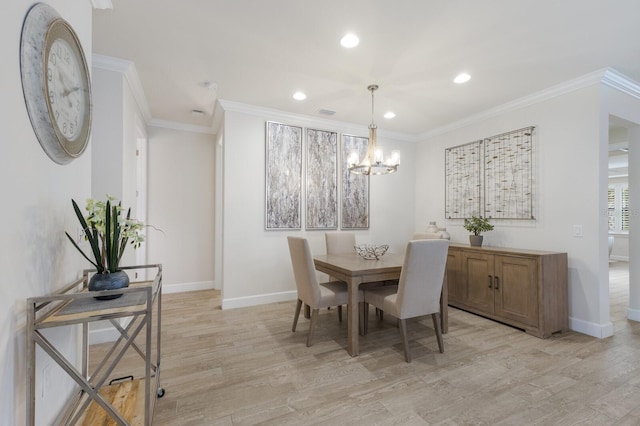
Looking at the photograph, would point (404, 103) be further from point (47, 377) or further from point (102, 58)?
point (47, 377)

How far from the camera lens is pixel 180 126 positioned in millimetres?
4578

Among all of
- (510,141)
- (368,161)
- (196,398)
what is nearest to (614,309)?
(510,141)

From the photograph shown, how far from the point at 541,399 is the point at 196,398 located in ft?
7.55

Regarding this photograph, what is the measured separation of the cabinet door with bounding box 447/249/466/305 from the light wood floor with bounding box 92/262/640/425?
20.2 inches

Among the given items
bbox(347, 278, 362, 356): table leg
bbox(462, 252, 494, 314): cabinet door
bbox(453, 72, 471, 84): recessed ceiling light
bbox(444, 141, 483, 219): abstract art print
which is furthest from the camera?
bbox(444, 141, 483, 219): abstract art print

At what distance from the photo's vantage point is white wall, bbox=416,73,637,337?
2.92 m

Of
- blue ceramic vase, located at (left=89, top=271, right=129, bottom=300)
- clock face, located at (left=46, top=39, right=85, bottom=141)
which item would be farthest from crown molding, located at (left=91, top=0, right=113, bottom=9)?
blue ceramic vase, located at (left=89, top=271, right=129, bottom=300)

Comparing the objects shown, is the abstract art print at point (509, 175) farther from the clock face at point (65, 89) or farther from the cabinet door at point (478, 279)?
the clock face at point (65, 89)

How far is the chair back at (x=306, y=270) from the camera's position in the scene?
8.56 ft

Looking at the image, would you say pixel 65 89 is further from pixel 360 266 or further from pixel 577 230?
pixel 577 230

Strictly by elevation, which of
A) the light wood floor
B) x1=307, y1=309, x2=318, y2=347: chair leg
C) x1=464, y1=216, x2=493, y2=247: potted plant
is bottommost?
the light wood floor

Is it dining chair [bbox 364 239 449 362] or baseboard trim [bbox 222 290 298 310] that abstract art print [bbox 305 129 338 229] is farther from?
dining chair [bbox 364 239 449 362]

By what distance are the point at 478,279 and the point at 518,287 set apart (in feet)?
1.53

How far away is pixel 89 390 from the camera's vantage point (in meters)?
1.25
